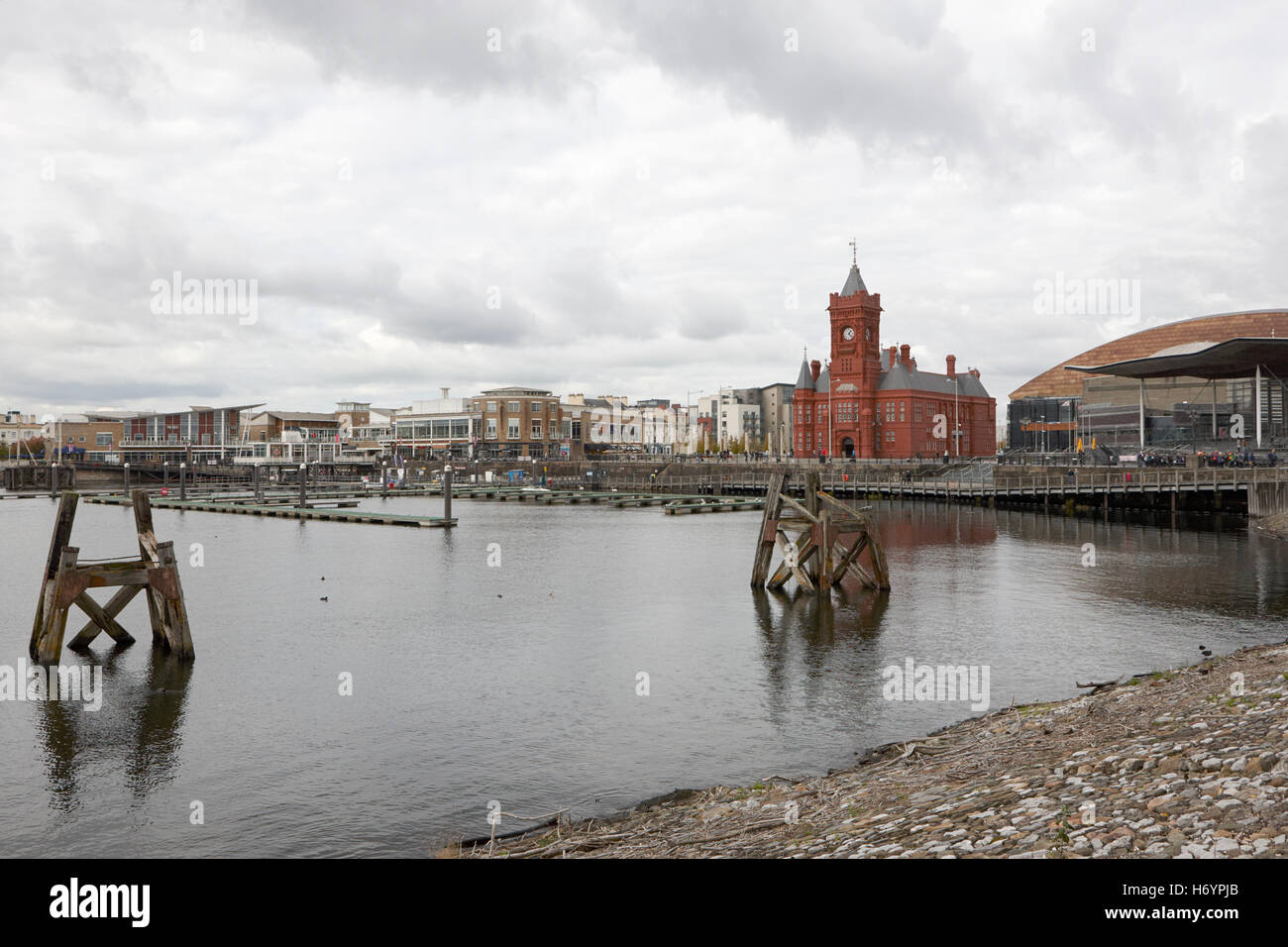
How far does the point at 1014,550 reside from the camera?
43.6m

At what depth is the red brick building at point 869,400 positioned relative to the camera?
108 meters

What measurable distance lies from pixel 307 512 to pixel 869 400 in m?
68.5

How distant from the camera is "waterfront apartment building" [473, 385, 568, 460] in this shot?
15375cm

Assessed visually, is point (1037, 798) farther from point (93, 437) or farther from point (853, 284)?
point (93, 437)

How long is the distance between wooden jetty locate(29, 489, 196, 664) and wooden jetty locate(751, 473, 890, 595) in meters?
17.4

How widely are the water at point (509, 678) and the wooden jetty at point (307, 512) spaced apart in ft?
48.8

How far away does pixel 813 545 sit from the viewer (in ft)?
98.0

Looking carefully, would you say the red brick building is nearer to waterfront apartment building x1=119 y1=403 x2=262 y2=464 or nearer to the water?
the water

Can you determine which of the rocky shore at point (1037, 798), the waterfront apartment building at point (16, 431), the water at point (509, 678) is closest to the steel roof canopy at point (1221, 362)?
the water at point (509, 678)

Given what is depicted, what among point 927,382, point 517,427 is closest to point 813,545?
point 927,382

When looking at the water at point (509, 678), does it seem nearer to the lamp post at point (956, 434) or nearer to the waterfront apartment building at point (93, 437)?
the lamp post at point (956, 434)
